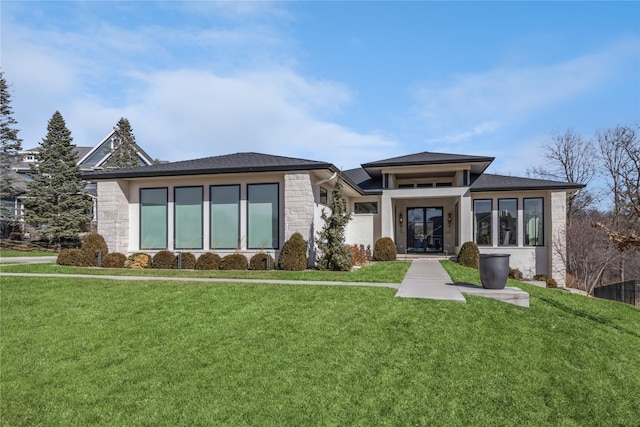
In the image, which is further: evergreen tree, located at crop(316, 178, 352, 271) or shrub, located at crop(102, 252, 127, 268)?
shrub, located at crop(102, 252, 127, 268)

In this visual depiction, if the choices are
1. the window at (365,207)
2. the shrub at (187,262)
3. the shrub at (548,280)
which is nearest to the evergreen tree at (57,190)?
the shrub at (187,262)

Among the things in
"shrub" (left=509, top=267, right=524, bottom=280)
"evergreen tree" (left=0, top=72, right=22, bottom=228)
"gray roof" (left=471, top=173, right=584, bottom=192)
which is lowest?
"shrub" (left=509, top=267, right=524, bottom=280)

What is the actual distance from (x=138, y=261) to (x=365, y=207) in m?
11.9

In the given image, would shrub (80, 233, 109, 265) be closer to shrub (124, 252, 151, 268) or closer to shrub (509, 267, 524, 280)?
shrub (124, 252, 151, 268)

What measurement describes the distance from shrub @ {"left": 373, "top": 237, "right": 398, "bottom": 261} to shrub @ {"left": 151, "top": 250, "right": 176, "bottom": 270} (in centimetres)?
952

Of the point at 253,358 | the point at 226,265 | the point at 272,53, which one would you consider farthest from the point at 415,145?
the point at 253,358

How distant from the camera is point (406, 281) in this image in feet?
33.5

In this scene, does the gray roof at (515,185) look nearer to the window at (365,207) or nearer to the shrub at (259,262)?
the window at (365,207)

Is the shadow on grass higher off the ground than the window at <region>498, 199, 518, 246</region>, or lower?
lower

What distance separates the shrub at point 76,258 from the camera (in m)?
13.6

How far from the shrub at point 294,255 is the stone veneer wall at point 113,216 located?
23.1 feet

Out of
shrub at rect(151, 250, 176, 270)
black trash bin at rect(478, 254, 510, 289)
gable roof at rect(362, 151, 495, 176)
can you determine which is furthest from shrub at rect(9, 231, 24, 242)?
black trash bin at rect(478, 254, 510, 289)

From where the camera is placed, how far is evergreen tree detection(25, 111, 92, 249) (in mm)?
25734

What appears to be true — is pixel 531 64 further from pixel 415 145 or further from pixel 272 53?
pixel 415 145
